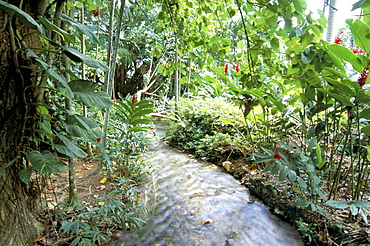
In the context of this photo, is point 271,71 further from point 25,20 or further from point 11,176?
point 11,176

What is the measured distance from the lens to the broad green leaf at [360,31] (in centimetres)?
109

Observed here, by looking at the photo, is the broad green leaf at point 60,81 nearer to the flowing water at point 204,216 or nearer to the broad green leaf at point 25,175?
the broad green leaf at point 25,175

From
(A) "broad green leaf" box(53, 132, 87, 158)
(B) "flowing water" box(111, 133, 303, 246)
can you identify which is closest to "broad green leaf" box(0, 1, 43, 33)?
(A) "broad green leaf" box(53, 132, 87, 158)

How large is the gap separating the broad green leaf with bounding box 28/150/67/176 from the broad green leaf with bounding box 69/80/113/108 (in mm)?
281

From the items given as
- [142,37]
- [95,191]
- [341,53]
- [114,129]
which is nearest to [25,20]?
[341,53]

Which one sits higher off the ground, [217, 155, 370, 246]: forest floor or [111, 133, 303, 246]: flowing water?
[217, 155, 370, 246]: forest floor

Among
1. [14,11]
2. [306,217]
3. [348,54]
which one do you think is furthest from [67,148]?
[306,217]

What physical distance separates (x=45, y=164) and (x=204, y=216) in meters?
1.47

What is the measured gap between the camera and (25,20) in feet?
2.18

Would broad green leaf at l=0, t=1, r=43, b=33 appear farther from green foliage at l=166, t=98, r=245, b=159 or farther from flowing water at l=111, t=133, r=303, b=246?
green foliage at l=166, t=98, r=245, b=159

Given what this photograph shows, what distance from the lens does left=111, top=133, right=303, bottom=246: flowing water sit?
1645 mm

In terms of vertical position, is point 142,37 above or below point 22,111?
above

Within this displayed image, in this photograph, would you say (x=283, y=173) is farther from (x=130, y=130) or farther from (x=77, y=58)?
(x=130, y=130)

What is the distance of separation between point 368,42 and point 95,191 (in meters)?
2.38
